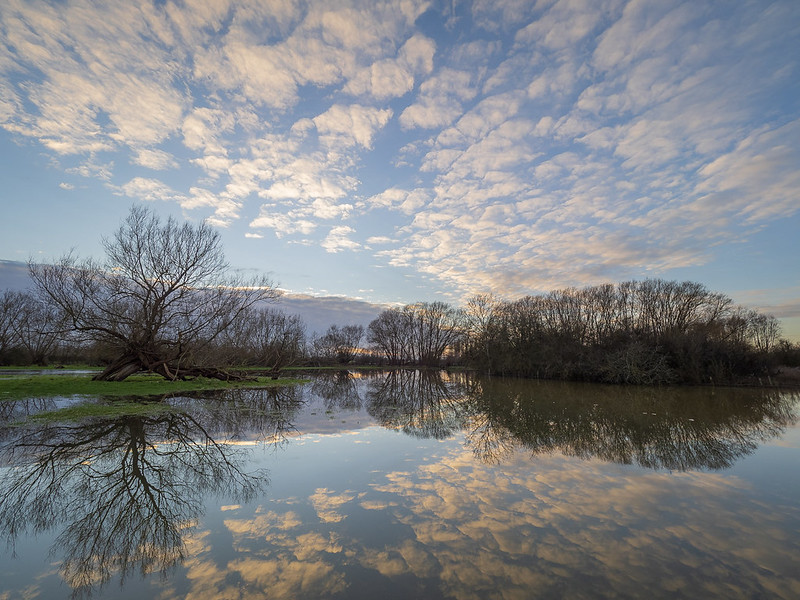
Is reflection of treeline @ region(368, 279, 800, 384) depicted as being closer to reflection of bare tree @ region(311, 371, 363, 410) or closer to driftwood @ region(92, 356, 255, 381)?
reflection of bare tree @ region(311, 371, 363, 410)

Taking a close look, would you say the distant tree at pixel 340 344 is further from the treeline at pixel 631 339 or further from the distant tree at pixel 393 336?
the treeline at pixel 631 339

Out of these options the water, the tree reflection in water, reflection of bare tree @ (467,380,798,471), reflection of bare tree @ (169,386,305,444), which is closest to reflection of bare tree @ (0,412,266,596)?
the water

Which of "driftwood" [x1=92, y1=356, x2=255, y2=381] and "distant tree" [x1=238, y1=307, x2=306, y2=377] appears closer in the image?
"driftwood" [x1=92, y1=356, x2=255, y2=381]

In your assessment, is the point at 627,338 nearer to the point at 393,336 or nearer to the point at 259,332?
the point at 259,332

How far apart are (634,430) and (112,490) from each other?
41.2 feet

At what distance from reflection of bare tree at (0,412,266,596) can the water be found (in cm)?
3

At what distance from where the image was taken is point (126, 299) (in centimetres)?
2255

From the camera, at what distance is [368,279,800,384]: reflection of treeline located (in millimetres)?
30578

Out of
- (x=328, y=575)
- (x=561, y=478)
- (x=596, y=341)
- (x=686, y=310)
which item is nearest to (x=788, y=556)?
(x=561, y=478)

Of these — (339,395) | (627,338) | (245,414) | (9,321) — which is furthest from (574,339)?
(9,321)

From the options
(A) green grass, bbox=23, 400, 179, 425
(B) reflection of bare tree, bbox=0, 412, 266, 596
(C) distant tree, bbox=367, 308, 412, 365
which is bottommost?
(B) reflection of bare tree, bbox=0, 412, 266, 596

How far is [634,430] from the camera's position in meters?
11.2

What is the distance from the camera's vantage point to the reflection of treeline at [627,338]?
30.6m

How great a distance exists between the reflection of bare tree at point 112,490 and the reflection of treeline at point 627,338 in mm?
32831
